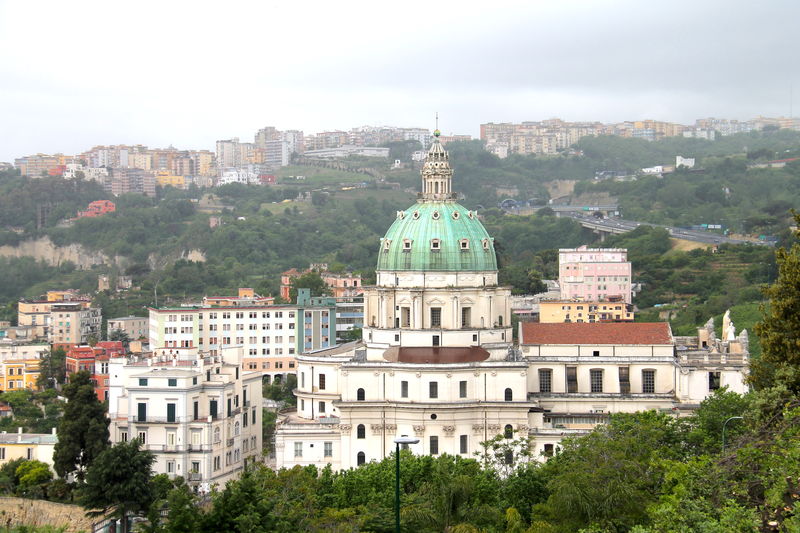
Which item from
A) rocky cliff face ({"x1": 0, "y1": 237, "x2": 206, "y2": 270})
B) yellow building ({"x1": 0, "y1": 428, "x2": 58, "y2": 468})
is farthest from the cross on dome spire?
rocky cliff face ({"x1": 0, "y1": 237, "x2": 206, "y2": 270})

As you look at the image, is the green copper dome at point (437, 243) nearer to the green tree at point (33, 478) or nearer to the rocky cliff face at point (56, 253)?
the green tree at point (33, 478)

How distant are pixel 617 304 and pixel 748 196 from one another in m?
79.5

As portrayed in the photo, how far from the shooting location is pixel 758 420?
127 ft

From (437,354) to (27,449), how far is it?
21.4 metres

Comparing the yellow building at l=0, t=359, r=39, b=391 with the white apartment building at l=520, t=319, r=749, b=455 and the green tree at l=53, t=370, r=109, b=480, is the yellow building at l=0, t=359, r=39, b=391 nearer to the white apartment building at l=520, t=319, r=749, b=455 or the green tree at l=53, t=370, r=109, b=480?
the green tree at l=53, t=370, r=109, b=480

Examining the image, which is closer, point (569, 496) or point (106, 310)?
point (569, 496)

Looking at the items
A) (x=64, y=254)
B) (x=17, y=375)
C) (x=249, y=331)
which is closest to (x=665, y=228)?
A: (x=249, y=331)

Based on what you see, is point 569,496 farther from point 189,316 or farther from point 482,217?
point 482,217

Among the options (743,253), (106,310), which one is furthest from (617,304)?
(106,310)

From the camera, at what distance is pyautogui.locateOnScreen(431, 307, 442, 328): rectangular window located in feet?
230

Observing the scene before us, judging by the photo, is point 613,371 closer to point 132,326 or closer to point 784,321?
point 784,321

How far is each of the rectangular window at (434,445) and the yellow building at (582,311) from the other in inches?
1623

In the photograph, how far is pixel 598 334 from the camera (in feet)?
233

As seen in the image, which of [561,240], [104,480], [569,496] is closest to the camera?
[569,496]
